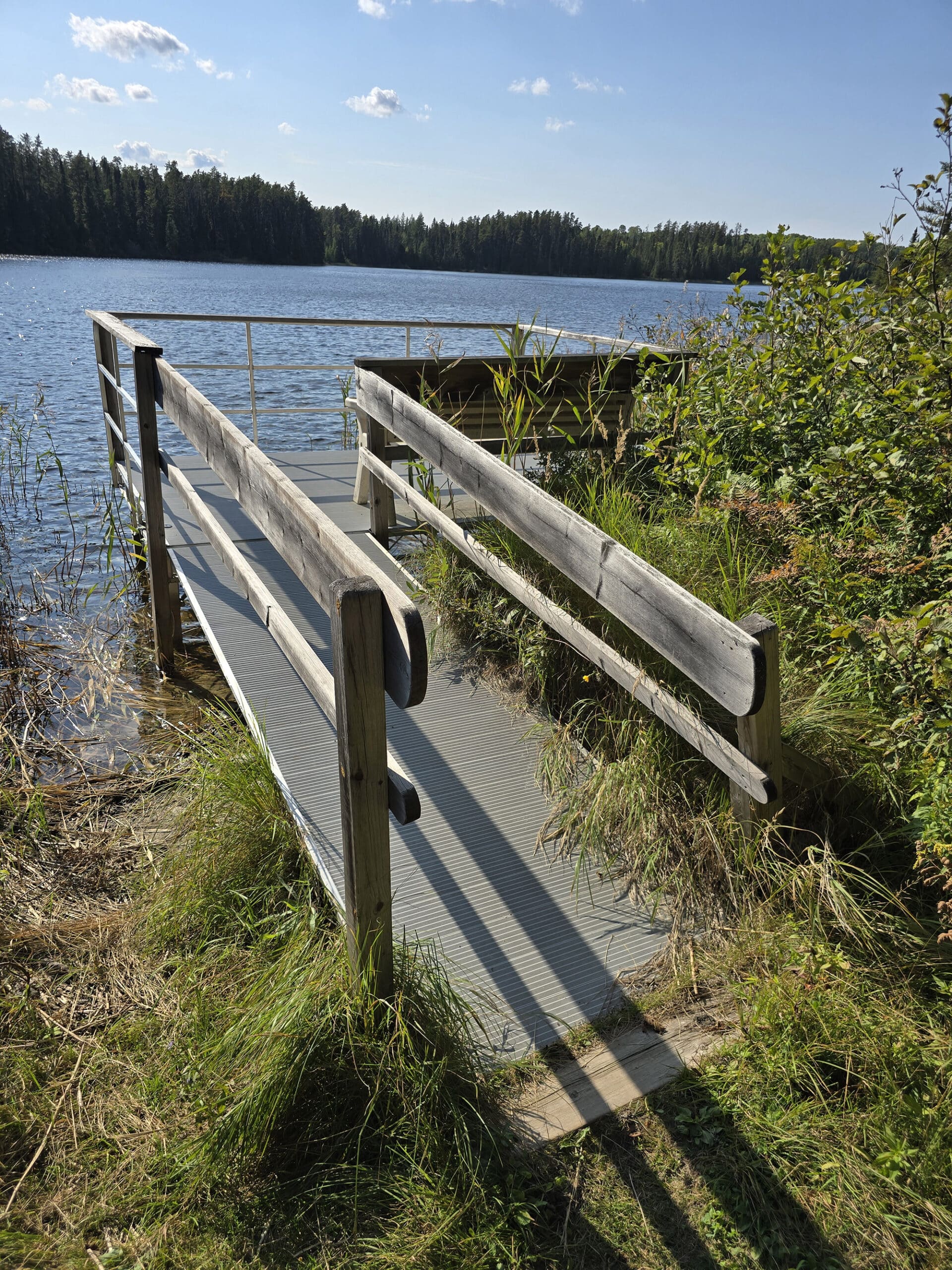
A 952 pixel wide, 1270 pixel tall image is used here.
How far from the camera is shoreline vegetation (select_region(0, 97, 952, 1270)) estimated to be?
5.72 feet

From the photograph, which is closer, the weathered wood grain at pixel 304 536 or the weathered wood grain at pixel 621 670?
the weathered wood grain at pixel 304 536

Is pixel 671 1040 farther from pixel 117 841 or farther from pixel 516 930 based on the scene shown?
pixel 117 841

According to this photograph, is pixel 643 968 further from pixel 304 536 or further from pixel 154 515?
pixel 154 515

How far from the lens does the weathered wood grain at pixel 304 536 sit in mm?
1633

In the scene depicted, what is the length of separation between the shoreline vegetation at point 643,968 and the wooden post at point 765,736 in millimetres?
79

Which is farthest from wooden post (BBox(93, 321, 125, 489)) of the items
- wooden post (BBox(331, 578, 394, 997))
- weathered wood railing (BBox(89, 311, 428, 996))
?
wooden post (BBox(331, 578, 394, 997))

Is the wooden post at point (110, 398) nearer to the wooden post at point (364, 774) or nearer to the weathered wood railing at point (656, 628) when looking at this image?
the weathered wood railing at point (656, 628)

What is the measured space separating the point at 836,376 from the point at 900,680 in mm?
1559

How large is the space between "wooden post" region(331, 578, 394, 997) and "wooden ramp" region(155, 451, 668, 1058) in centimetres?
46

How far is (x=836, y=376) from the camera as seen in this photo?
3.54m

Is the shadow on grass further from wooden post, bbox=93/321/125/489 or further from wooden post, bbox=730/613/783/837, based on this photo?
wooden post, bbox=93/321/125/489

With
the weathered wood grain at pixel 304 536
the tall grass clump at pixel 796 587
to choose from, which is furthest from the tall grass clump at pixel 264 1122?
the tall grass clump at pixel 796 587

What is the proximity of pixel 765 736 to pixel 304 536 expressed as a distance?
4.53 feet

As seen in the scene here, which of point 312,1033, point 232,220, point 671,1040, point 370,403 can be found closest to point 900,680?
point 671,1040
